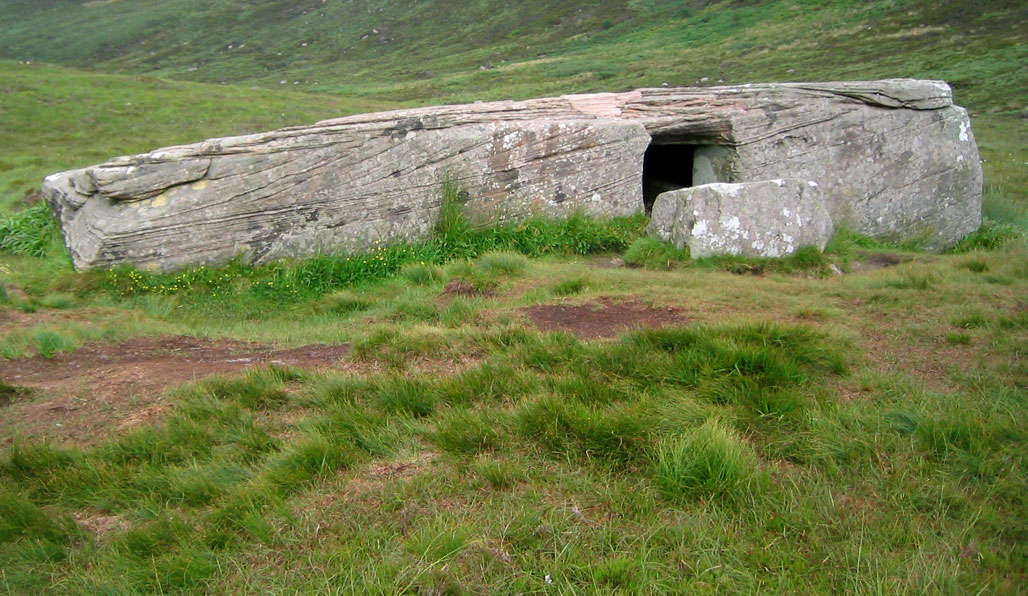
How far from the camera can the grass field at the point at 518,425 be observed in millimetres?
3174

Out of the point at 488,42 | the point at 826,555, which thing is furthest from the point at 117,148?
the point at 488,42

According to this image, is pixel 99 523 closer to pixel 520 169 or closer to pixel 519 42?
pixel 520 169

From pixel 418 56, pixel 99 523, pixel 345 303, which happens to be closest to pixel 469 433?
pixel 99 523

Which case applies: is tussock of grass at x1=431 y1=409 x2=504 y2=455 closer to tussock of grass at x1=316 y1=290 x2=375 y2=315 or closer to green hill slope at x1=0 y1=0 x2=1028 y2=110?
tussock of grass at x1=316 y1=290 x2=375 y2=315

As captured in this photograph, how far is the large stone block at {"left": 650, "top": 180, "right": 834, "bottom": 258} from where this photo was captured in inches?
389

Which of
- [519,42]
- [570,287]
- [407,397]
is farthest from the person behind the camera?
[519,42]

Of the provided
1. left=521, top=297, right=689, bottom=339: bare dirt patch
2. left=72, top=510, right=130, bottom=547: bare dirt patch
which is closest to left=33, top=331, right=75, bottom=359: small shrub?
left=72, top=510, right=130, bottom=547: bare dirt patch

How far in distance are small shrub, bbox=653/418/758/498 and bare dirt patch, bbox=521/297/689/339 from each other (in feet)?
7.32

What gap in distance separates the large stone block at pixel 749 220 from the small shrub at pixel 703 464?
21.0ft

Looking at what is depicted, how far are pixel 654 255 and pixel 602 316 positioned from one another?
358 centimetres

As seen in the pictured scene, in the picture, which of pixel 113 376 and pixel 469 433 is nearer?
pixel 469 433

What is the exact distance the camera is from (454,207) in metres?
11.2

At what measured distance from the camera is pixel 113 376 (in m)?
5.90

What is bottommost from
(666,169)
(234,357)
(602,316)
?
(666,169)
